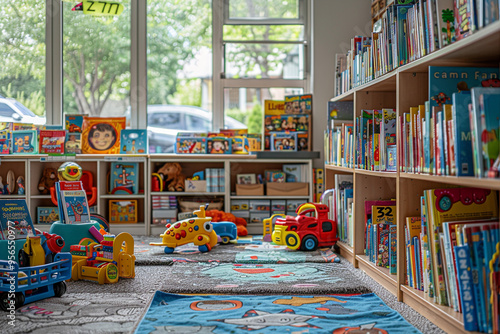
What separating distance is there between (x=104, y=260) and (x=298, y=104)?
8.75 ft

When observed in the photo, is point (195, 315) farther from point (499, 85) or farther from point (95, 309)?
point (499, 85)

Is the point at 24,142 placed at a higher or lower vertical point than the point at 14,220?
higher

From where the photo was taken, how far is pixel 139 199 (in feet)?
16.4

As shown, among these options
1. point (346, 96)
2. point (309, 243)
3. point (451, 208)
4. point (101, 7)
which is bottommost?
point (309, 243)

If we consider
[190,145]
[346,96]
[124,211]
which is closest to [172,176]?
[190,145]

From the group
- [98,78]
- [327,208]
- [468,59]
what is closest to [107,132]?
[98,78]

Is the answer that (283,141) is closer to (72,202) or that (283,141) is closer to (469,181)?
(72,202)

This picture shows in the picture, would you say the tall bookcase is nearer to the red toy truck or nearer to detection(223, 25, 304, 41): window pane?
the red toy truck

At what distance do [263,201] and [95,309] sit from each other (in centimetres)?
264

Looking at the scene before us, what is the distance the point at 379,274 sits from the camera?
2.79 meters

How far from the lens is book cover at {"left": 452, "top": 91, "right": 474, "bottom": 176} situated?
180 cm

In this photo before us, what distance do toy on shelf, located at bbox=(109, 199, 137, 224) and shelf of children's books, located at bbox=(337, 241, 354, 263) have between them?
1993mm

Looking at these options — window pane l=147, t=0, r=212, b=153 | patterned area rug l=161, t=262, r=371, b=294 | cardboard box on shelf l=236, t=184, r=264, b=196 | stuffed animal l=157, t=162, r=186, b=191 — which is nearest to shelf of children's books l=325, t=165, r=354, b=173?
patterned area rug l=161, t=262, r=371, b=294

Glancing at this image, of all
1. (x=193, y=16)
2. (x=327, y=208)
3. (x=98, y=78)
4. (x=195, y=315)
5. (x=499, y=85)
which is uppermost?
(x=193, y=16)
